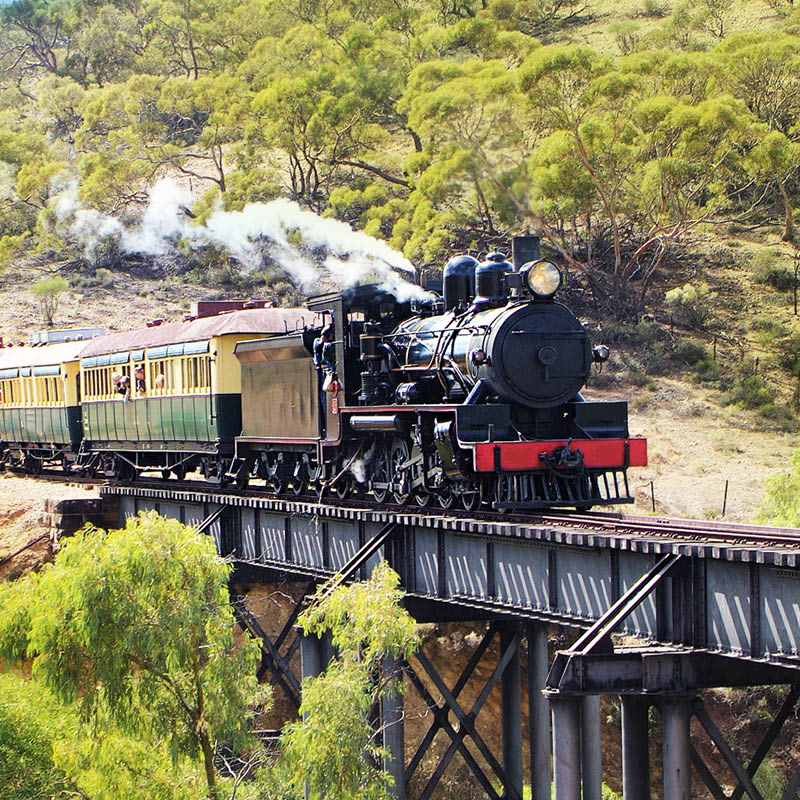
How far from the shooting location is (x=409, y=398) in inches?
685

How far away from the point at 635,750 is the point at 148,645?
5.90 metres

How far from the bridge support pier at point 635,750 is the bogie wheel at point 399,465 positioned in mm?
6133

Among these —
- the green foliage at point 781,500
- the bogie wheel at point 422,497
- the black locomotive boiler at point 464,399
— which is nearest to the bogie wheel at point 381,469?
the black locomotive boiler at point 464,399

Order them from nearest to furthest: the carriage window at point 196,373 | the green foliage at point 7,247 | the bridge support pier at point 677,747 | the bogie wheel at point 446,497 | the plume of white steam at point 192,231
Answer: the bridge support pier at point 677,747, the bogie wheel at point 446,497, the carriage window at point 196,373, the plume of white steam at point 192,231, the green foliage at point 7,247

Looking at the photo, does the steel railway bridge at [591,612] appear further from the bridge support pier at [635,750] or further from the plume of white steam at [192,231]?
the plume of white steam at [192,231]

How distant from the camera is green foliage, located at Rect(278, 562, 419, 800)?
13.0 meters

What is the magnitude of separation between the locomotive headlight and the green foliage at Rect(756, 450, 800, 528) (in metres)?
8.18

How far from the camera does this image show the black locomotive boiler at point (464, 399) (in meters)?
16.0

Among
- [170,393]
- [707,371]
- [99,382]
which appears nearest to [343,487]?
[170,393]

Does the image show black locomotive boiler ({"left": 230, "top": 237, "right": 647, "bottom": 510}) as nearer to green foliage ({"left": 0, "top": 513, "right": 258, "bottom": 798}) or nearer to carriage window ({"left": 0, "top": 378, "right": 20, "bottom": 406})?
green foliage ({"left": 0, "top": 513, "right": 258, "bottom": 798})

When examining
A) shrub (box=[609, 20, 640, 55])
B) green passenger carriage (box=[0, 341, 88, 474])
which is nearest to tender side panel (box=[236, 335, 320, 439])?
green passenger carriage (box=[0, 341, 88, 474])

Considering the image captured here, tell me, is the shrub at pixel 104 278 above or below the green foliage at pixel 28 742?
above

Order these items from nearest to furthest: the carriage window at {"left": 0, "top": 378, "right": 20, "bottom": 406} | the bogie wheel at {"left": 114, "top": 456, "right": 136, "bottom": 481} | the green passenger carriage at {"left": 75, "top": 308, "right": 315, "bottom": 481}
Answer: the green passenger carriage at {"left": 75, "top": 308, "right": 315, "bottom": 481}
the bogie wheel at {"left": 114, "top": 456, "right": 136, "bottom": 481}
the carriage window at {"left": 0, "top": 378, "right": 20, "bottom": 406}

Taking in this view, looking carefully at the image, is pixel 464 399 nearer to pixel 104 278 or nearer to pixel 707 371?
pixel 707 371
